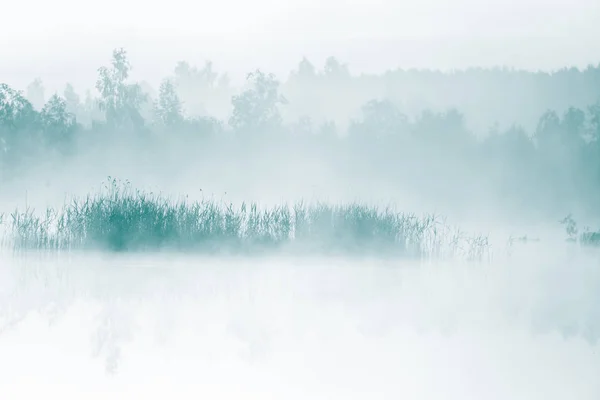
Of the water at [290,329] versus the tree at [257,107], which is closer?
the water at [290,329]

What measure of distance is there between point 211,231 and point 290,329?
5.05 m

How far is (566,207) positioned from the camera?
3275cm

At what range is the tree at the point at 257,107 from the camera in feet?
124

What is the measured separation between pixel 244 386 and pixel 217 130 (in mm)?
31557

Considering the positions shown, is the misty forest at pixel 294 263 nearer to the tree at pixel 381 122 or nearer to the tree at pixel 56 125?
the tree at pixel 56 125

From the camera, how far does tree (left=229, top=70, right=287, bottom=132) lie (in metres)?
37.9

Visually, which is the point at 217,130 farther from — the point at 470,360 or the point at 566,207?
the point at 470,360

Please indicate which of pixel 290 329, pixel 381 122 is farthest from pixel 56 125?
pixel 290 329

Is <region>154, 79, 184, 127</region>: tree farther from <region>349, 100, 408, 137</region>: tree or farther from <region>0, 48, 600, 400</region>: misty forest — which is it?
<region>349, 100, 408, 137</region>: tree

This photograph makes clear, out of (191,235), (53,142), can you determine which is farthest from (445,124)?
(191,235)

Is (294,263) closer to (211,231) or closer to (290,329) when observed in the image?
(211,231)

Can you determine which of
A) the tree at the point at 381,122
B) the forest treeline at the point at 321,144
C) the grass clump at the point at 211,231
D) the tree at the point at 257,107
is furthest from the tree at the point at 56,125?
the grass clump at the point at 211,231

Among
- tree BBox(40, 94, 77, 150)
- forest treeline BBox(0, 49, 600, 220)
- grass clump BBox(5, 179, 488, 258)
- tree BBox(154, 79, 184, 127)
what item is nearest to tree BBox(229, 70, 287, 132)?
forest treeline BBox(0, 49, 600, 220)

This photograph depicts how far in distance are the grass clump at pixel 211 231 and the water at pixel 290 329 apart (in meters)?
0.34
